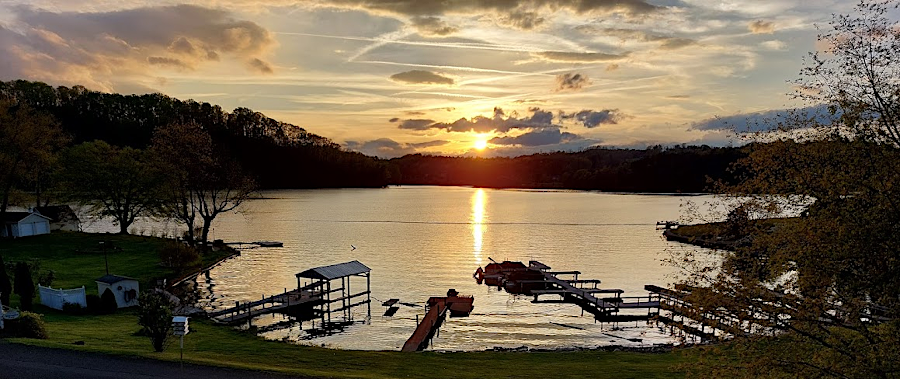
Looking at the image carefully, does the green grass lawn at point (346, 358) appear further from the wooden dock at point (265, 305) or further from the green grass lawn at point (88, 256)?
the green grass lawn at point (88, 256)

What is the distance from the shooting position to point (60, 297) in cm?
3394

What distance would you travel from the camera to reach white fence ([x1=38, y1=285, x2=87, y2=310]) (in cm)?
3394

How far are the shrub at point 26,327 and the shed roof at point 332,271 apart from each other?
801 inches

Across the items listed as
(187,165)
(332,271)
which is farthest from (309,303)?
(187,165)

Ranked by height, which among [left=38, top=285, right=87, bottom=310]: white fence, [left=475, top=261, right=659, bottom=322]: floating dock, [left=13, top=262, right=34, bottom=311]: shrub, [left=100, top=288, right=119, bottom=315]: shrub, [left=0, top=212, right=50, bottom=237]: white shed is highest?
[left=0, top=212, right=50, bottom=237]: white shed

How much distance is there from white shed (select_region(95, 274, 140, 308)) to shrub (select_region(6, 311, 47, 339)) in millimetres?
12327

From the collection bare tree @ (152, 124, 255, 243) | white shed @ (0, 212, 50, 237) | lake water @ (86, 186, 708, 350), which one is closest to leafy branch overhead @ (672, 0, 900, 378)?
lake water @ (86, 186, 708, 350)

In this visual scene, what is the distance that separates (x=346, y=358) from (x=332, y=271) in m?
19.4

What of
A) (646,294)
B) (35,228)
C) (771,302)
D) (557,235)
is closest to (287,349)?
(771,302)

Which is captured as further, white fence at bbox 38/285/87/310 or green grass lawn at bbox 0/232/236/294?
green grass lawn at bbox 0/232/236/294

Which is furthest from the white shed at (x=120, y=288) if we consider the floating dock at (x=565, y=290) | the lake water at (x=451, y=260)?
the floating dock at (x=565, y=290)

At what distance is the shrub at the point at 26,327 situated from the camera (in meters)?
24.2

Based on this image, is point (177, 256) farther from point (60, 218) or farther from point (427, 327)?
point (60, 218)

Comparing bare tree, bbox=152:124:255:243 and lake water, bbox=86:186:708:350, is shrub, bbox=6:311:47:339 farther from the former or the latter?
bare tree, bbox=152:124:255:243
